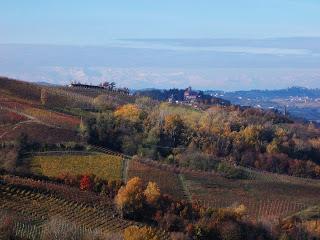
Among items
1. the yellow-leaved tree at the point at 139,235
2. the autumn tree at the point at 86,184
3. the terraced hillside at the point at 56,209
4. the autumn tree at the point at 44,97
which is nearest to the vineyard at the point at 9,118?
the autumn tree at the point at 44,97

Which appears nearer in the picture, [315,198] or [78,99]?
[315,198]

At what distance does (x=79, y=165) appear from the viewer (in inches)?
2329

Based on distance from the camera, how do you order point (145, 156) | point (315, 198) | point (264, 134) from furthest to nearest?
point (264, 134) → point (145, 156) → point (315, 198)

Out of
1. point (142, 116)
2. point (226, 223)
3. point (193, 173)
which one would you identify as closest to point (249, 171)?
point (193, 173)

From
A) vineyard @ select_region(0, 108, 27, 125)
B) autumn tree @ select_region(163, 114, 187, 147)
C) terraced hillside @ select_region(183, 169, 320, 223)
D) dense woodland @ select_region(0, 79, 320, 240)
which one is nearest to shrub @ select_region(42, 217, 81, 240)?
dense woodland @ select_region(0, 79, 320, 240)

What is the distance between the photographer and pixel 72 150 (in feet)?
209

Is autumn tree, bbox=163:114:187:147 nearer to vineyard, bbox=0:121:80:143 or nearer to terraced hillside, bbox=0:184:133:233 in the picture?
vineyard, bbox=0:121:80:143

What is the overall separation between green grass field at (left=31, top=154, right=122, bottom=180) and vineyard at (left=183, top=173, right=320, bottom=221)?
623 centimetres

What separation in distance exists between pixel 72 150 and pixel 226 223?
21688 millimetres

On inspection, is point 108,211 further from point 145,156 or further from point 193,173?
point 145,156

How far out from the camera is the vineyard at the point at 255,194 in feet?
186

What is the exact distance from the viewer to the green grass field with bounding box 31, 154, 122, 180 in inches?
2223

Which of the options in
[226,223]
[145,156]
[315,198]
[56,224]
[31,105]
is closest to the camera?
[56,224]

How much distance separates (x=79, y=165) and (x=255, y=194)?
48.4 ft
